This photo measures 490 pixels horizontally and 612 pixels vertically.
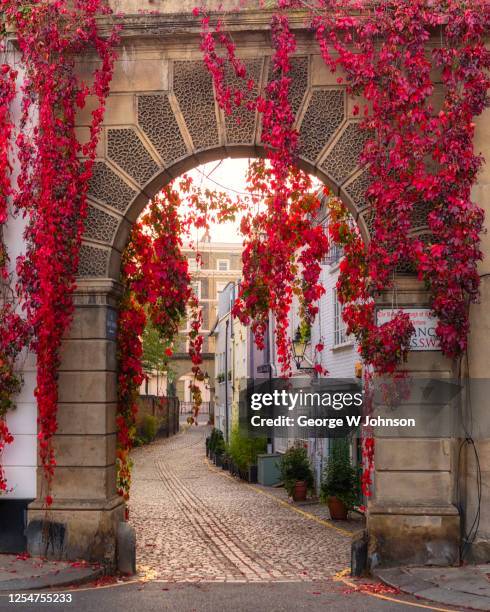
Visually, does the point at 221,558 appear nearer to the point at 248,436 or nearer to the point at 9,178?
the point at 9,178

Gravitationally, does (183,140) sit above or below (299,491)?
above

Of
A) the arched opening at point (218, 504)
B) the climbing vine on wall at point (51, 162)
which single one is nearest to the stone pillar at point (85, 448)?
the climbing vine on wall at point (51, 162)

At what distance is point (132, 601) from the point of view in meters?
8.88

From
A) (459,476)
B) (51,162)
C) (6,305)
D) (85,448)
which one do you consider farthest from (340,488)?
(51,162)

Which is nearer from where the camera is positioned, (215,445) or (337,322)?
(337,322)

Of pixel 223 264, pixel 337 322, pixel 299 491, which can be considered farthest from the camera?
pixel 223 264

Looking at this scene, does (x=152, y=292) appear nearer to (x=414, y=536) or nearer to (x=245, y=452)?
(x=414, y=536)

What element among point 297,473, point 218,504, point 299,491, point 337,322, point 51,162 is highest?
point 51,162

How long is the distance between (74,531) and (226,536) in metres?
5.36

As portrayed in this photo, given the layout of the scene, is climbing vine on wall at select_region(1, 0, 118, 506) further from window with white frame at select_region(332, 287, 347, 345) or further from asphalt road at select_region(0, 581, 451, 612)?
window with white frame at select_region(332, 287, 347, 345)

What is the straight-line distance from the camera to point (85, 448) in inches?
415

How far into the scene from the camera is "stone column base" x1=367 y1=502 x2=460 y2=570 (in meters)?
10.0

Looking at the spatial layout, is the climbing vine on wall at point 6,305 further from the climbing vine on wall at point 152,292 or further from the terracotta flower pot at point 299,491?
the terracotta flower pot at point 299,491

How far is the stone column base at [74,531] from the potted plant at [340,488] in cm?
819
